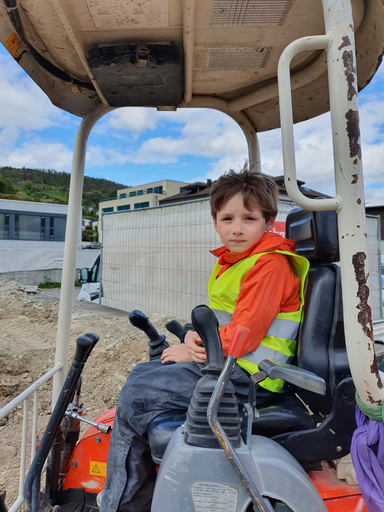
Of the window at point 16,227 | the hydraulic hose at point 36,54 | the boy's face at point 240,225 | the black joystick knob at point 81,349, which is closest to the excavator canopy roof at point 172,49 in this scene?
the hydraulic hose at point 36,54

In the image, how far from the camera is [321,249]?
137 cm

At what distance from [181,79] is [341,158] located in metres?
0.98

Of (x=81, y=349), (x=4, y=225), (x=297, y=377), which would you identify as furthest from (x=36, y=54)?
(x=4, y=225)

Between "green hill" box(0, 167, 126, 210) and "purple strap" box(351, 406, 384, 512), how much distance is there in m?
78.6

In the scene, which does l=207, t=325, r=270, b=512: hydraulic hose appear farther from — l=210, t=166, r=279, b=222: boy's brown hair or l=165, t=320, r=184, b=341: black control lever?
l=165, t=320, r=184, b=341: black control lever

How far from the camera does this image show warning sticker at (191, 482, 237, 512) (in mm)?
996

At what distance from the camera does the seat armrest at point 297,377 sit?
37.7 inches

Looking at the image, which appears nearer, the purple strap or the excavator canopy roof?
the purple strap

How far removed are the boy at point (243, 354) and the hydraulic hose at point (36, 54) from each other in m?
1.01

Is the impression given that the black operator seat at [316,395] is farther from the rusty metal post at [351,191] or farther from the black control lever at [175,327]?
the black control lever at [175,327]

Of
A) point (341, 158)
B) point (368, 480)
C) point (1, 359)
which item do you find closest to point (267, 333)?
point (368, 480)

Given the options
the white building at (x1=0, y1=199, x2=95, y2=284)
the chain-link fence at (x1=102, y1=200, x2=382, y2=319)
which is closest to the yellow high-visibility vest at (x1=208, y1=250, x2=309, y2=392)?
the chain-link fence at (x1=102, y1=200, x2=382, y2=319)

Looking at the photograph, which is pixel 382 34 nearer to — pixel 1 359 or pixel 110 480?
pixel 110 480

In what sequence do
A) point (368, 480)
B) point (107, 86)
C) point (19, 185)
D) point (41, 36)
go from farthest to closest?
point (19, 185) < point (107, 86) < point (41, 36) < point (368, 480)
